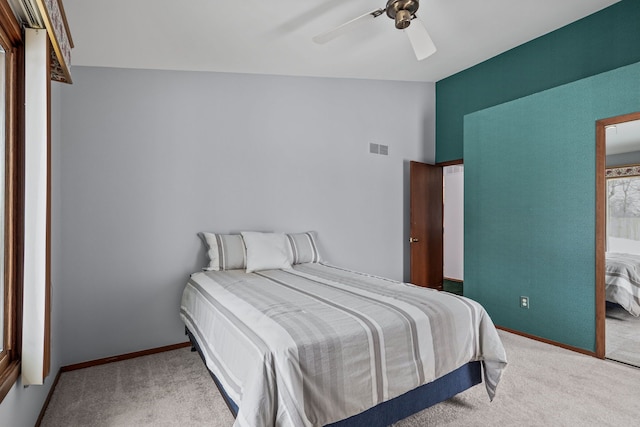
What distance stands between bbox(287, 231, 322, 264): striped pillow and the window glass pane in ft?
8.42

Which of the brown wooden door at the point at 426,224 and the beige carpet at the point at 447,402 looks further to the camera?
the brown wooden door at the point at 426,224

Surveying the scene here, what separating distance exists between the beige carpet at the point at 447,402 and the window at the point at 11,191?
83cm

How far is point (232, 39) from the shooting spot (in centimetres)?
287

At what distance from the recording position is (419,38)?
2.56 m

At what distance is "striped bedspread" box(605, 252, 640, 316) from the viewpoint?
2898mm

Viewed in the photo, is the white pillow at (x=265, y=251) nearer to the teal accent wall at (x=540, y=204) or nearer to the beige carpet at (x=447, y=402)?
the beige carpet at (x=447, y=402)

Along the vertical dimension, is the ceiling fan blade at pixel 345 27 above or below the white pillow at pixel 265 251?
above

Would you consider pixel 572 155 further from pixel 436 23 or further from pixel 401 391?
pixel 401 391

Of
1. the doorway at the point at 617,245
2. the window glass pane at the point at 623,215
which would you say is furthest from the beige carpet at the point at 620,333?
the window glass pane at the point at 623,215

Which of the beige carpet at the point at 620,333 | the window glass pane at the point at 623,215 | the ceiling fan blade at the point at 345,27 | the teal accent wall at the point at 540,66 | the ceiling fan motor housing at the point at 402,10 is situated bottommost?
the beige carpet at the point at 620,333

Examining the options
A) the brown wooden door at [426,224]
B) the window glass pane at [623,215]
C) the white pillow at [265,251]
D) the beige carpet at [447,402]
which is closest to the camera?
the beige carpet at [447,402]

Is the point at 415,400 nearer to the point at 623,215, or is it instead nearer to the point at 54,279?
the point at 623,215

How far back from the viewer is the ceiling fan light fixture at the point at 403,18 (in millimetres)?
2355

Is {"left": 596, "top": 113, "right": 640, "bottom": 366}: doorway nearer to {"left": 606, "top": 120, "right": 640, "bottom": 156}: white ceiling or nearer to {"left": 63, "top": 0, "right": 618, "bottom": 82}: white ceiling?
{"left": 606, "top": 120, "right": 640, "bottom": 156}: white ceiling
